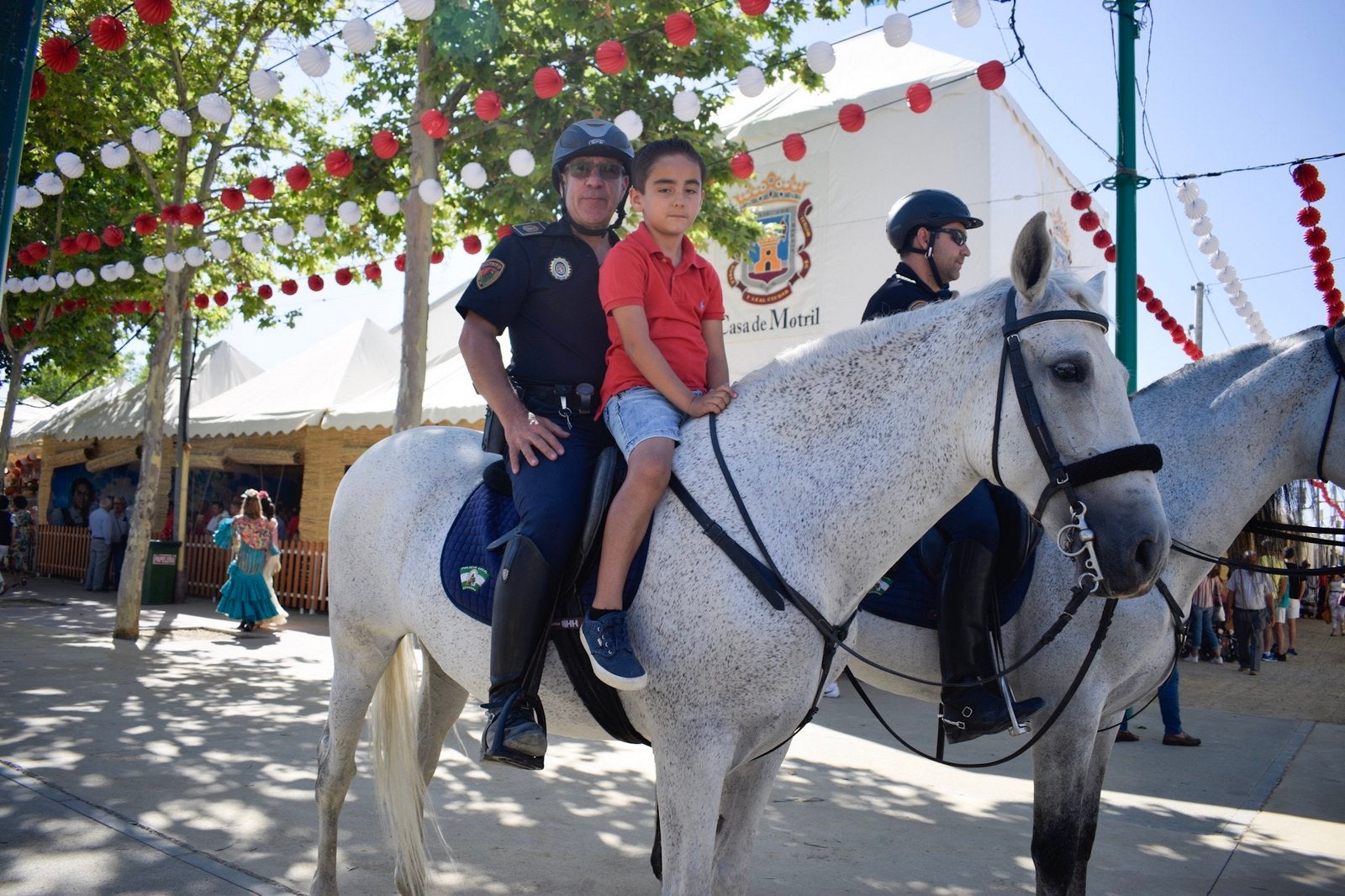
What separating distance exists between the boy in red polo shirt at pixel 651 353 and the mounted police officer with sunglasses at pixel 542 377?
180 millimetres

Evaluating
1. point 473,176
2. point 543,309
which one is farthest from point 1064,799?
point 473,176

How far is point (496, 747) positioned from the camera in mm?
2611

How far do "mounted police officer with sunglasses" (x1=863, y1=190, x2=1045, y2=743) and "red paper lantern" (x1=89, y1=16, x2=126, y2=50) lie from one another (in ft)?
21.3

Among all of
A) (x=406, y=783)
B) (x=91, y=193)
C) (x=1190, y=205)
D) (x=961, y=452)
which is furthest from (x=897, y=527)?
(x=91, y=193)

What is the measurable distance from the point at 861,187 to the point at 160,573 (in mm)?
13522

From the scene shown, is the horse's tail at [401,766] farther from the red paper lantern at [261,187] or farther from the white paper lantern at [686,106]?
the red paper lantern at [261,187]

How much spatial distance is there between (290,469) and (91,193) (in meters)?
6.95

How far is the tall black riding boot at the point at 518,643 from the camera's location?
2.61m

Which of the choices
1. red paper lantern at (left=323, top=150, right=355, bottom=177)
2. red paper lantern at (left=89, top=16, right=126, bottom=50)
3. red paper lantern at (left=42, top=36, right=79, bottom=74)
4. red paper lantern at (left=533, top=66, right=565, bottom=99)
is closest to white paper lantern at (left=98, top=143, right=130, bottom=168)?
red paper lantern at (left=42, top=36, right=79, bottom=74)

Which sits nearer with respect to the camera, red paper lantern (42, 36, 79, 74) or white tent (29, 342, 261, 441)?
red paper lantern (42, 36, 79, 74)

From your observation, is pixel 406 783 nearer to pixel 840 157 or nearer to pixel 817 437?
pixel 817 437

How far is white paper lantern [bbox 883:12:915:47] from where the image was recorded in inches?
287

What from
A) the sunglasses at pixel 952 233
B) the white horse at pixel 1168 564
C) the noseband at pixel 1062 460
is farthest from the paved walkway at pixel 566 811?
the sunglasses at pixel 952 233

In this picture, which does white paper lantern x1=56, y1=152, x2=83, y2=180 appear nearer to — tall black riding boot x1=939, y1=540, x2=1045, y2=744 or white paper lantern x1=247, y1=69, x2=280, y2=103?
white paper lantern x1=247, y1=69, x2=280, y2=103
